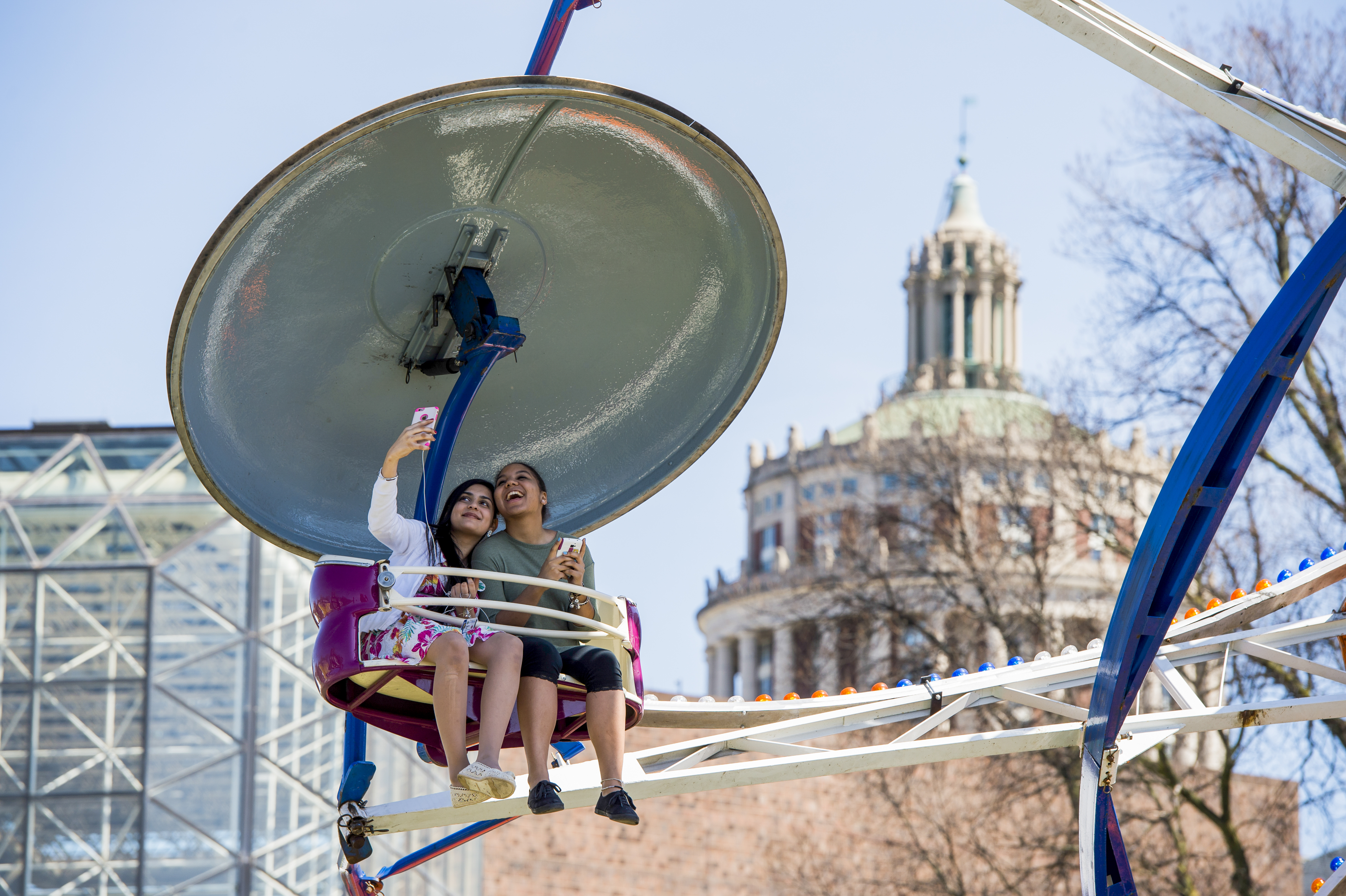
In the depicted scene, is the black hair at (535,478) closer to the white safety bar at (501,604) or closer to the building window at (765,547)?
the white safety bar at (501,604)

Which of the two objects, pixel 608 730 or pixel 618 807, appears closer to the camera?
pixel 618 807

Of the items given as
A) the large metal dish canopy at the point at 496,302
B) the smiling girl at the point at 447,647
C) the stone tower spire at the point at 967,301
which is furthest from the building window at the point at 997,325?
the smiling girl at the point at 447,647

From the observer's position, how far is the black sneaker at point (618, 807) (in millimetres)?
6609

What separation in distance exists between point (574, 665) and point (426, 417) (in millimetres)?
1083

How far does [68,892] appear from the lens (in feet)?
71.3

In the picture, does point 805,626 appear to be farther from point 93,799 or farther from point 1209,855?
point 93,799

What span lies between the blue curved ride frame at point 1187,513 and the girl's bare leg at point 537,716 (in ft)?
6.70

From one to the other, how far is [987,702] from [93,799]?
16382 millimetres

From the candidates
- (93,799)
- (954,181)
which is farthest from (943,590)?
(954,181)

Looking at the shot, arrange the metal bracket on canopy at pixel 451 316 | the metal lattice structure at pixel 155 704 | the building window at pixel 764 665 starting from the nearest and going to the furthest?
1. the metal bracket on canopy at pixel 451 316
2. the metal lattice structure at pixel 155 704
3. the building window at pixel 764 665

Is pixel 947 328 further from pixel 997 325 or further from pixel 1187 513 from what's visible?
pixel 1187 513

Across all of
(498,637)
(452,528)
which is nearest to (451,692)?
(498,637)

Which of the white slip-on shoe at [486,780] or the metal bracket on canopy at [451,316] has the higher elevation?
the metal bracket on canopy at [451,316]

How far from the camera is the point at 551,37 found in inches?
308
